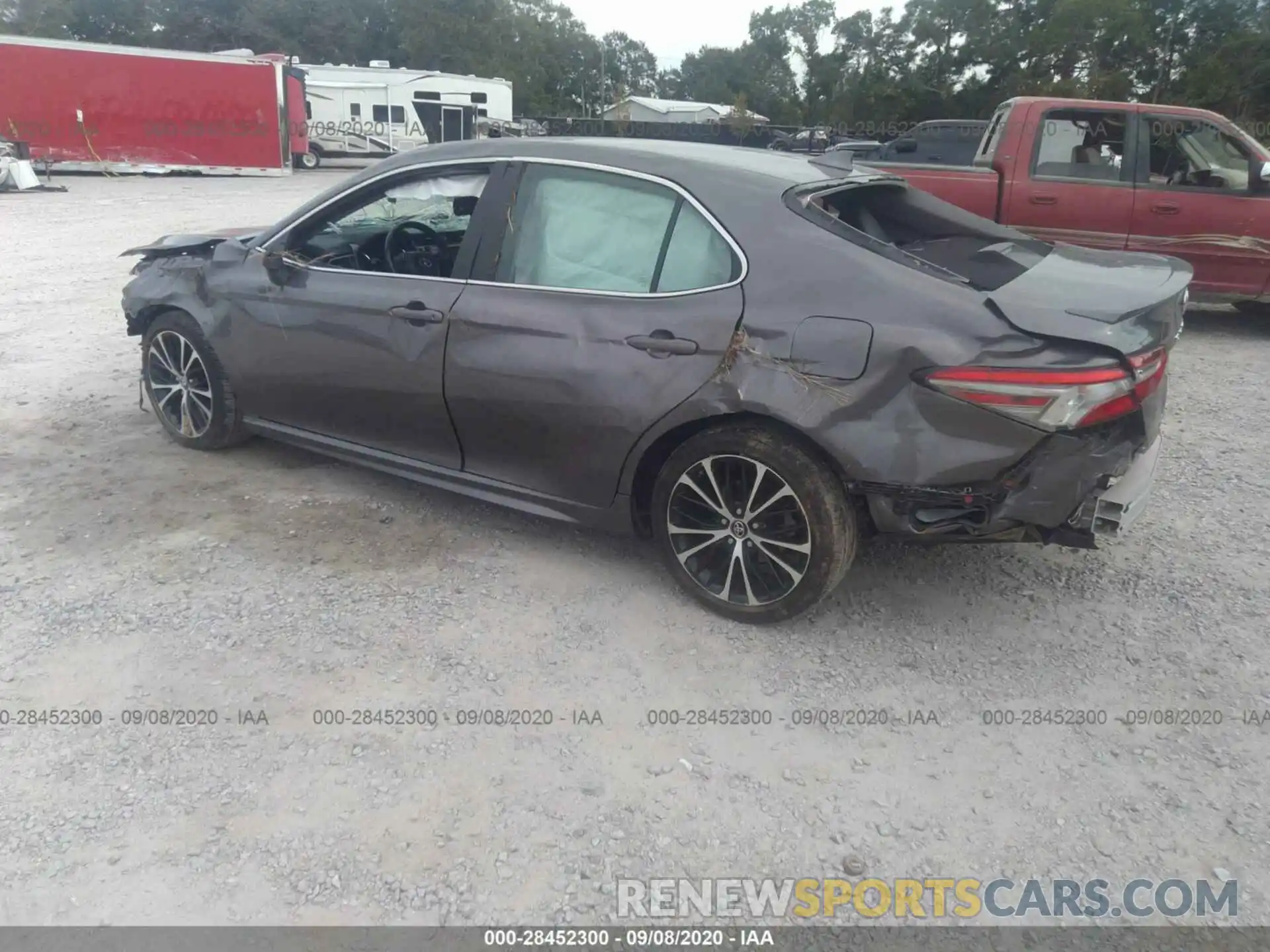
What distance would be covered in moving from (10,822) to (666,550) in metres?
2.18

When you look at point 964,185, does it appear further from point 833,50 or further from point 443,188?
point 833,50

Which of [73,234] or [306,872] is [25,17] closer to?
[73,234]

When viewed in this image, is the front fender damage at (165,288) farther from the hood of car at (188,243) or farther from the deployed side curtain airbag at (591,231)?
the deployed side curtain airbag at (591,231)

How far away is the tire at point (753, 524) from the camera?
3.21 m

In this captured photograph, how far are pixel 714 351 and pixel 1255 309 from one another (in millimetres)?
8091

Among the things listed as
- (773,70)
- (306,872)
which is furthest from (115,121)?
(773,70)

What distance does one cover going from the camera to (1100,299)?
3.13m

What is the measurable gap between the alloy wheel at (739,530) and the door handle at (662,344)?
396 millimetres

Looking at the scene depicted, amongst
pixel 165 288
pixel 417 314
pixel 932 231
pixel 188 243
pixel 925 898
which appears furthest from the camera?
pixel 188 243

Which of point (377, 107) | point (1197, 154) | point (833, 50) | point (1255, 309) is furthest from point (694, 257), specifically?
point (833, 50)

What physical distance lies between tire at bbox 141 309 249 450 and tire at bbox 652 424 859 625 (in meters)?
2.46

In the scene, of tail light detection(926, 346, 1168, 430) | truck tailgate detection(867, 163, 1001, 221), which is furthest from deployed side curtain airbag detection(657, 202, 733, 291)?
truck tailgate detection(867, 163, 1001, 221)

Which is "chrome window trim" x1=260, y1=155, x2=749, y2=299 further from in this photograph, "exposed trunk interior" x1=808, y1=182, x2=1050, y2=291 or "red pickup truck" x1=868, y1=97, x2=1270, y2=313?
"red pickup truck" x1=868, y1=97, x2=1270, y2=313

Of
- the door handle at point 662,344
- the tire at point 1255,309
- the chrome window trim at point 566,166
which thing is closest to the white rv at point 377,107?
the tire at point 1255,309
